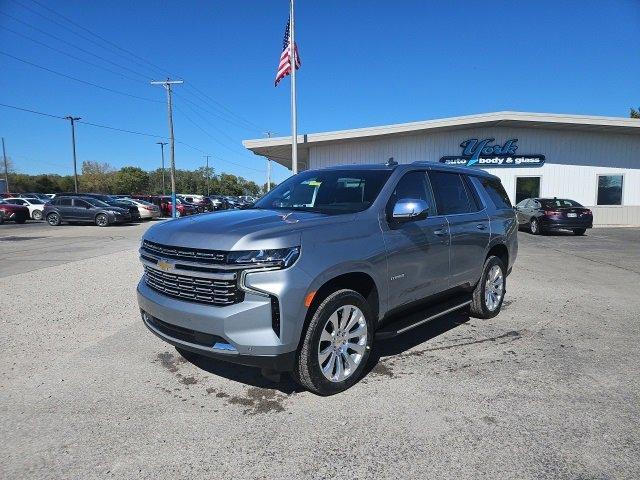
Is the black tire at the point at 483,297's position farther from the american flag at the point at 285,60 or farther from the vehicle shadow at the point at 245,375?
the american flag at the point at 285,60

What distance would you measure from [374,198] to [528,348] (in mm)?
2383

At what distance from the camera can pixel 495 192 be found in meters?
6.18

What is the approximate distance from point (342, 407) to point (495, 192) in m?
4.06

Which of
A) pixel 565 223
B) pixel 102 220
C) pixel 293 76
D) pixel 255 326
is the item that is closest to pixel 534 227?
pixel 565 223

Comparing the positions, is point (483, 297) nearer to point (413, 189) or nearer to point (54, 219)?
point (413, 189)

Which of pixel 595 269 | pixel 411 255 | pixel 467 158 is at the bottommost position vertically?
pixel 595 269

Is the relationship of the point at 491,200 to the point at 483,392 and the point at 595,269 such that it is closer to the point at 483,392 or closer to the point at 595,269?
the point at 483,392

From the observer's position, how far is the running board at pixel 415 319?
12.9ft

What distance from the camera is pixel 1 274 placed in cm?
872

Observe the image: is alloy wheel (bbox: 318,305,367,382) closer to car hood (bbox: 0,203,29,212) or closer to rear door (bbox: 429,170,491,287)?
rear door (bbox: 429,170,491,287)

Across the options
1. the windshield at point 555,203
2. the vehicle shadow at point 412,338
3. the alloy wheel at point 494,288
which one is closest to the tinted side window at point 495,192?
the alloy wheel at point 494,288

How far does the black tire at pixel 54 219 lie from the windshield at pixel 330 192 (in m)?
24.6

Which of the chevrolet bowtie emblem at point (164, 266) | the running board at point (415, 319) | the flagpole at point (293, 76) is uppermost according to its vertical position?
the flagpole at point (293, 76)

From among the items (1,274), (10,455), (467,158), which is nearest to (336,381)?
(10,455)
